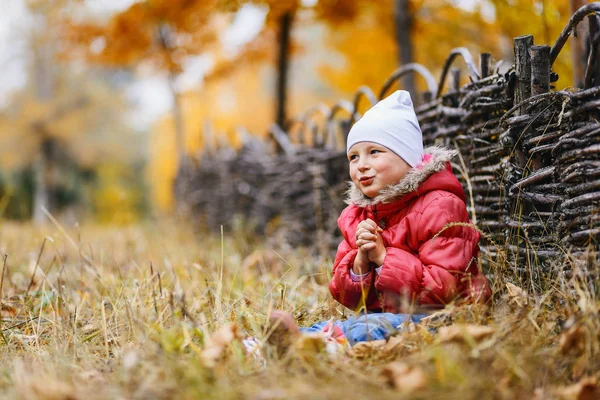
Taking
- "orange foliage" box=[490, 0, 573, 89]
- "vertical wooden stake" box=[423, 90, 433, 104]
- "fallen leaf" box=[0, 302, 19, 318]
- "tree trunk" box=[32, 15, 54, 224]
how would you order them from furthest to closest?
"tree trunk" box=[32, 15, 54, 224] < "orange foliage" box=[490, 0, 573, 89] < "vertical wooden stake" box=[423, 90, 433, 104] < "fallen leaf" box=[0, 302, 19, 318]

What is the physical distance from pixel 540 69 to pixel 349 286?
43.1 inches

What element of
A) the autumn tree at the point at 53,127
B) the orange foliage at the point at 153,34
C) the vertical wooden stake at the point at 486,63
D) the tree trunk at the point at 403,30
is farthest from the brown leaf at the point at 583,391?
the autumn tree at the point at 53,127

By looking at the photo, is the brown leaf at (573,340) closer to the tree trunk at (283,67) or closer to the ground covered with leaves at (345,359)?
the ground covered with leaves at (345,359)

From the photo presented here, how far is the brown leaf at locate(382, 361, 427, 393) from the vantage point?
1440mm

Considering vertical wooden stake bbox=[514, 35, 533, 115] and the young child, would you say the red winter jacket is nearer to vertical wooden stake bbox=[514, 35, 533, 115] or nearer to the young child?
the young child

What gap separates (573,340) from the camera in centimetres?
167

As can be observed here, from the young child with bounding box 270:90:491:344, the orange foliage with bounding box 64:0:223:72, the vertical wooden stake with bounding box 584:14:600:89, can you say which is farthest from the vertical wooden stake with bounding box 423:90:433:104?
the orange foliage with bounding box 64:0:223:72

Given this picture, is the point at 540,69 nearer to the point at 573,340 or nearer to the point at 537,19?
the point at 573,340

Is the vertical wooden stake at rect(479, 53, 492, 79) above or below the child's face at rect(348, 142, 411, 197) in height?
above

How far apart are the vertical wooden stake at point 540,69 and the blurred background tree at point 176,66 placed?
97 centimetres

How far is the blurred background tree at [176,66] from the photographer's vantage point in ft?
23.4

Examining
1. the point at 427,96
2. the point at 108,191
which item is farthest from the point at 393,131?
the point at 108,191

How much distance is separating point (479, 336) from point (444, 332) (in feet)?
0.40

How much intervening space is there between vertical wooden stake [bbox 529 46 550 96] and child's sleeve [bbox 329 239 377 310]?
93 cm
